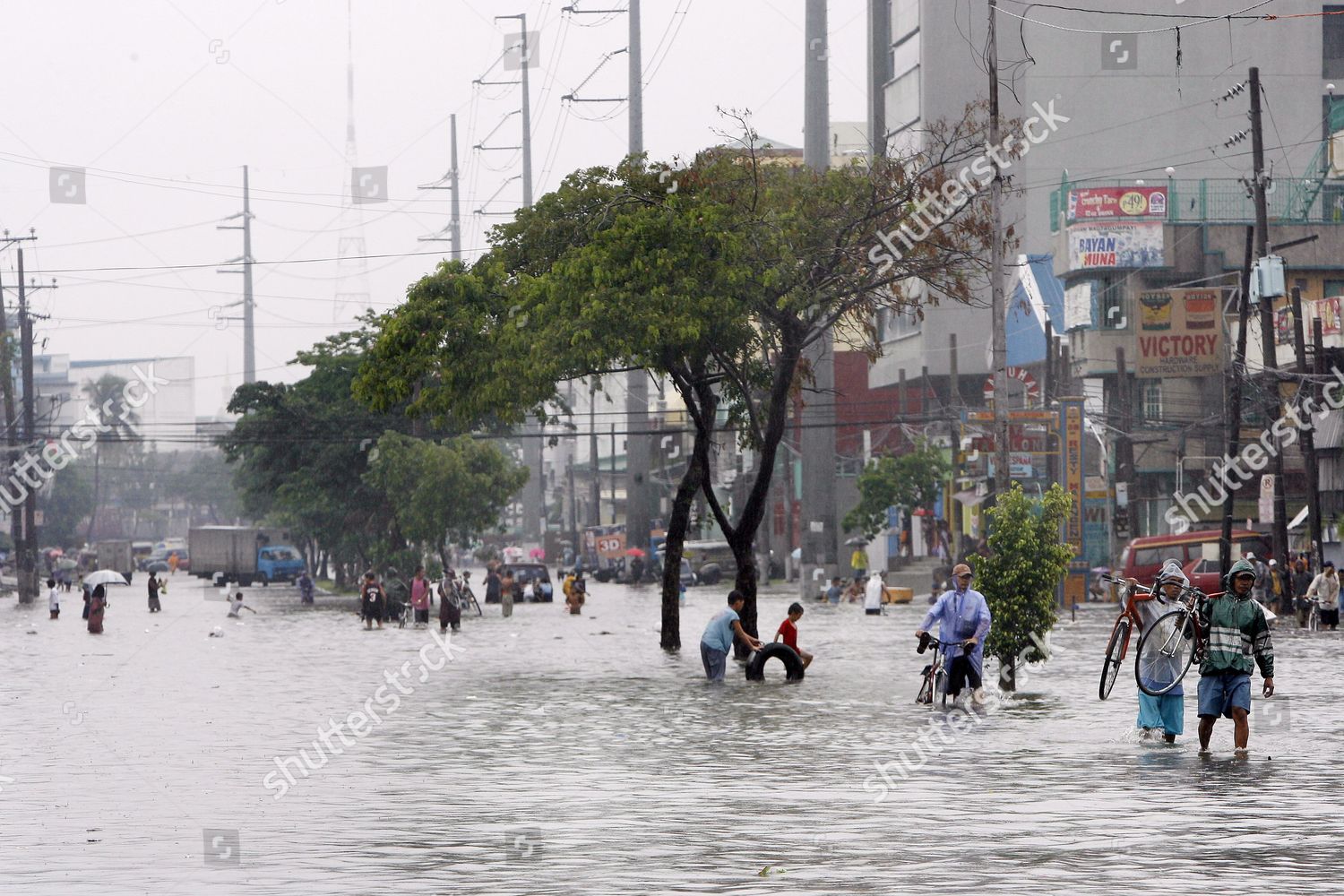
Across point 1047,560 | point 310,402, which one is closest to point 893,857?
point 1047,560

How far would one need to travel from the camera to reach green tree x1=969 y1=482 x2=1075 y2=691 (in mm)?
23328

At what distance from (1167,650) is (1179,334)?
150ft

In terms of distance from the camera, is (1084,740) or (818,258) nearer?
(1084,740)

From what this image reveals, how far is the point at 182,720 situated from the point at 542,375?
11021 millimetres

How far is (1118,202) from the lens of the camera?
219 ft

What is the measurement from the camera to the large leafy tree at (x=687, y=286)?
2903 cm

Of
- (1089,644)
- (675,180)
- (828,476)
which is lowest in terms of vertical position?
(1089,644)

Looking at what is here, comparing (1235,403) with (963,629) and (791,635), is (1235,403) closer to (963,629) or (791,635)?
(791,635)

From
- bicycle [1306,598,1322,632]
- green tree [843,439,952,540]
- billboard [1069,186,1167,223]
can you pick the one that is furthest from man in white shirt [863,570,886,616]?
green tree [843,439,952,540]

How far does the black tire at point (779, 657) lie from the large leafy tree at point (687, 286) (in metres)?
3.05

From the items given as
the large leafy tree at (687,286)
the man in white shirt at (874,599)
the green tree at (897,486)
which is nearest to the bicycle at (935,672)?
the large leafy tree at (687,286)

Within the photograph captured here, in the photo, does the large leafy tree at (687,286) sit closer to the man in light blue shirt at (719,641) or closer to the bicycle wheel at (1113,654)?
the man in light blue shirt at (719,641)

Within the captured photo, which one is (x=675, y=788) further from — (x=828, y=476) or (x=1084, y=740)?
(x=828, y=476)

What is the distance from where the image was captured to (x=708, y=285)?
29.3 metres
